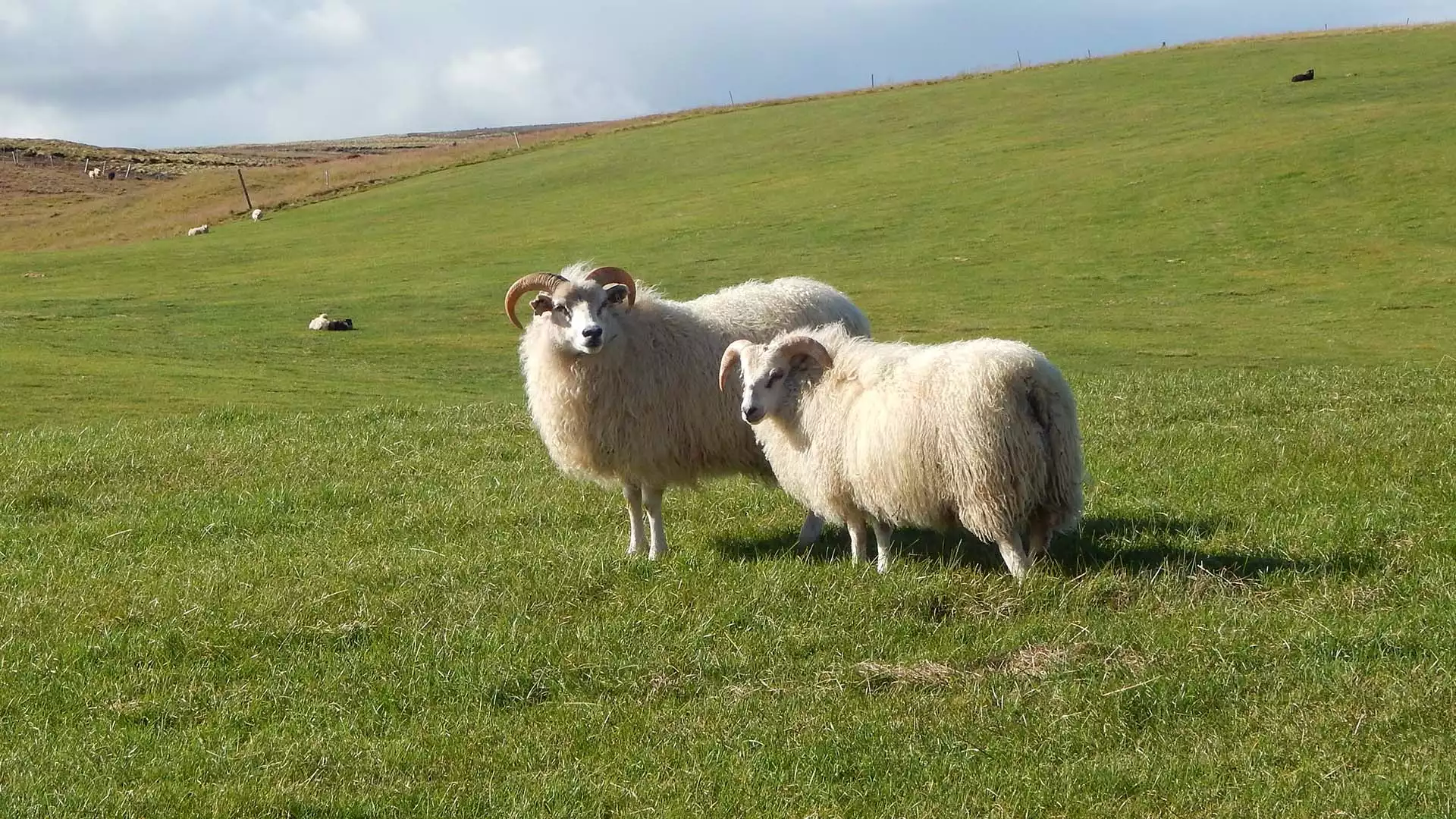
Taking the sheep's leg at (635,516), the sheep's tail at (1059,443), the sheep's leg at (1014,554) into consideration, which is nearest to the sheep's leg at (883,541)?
the sheep's leg at (1014,554)

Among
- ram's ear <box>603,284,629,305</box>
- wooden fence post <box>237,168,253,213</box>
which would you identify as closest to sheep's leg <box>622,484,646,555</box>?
ram's ear <box>603,284,629,305</box>

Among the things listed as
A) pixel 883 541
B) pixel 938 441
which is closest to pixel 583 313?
pixel 883 541

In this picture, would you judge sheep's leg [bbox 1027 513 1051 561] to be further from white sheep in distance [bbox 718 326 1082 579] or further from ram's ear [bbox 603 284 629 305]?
ram's ear [bbox 603 284 629 305]

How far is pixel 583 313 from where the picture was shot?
10219mm

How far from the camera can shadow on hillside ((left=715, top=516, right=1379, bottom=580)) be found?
7902 millimetres

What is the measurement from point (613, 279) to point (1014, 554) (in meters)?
4.10

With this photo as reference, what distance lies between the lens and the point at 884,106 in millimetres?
65125

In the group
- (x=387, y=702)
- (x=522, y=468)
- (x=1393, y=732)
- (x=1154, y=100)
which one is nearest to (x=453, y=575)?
(x=387, y=702)

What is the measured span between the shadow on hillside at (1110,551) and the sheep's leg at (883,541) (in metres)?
0.09

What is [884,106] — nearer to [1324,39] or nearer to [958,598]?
[1324,39]

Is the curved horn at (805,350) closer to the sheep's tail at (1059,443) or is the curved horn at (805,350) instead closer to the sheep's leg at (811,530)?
the sheep's leg at (811,530)

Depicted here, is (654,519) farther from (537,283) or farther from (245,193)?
(245,193)

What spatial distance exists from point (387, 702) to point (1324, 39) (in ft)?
221

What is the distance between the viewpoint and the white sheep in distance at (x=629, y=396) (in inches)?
403
